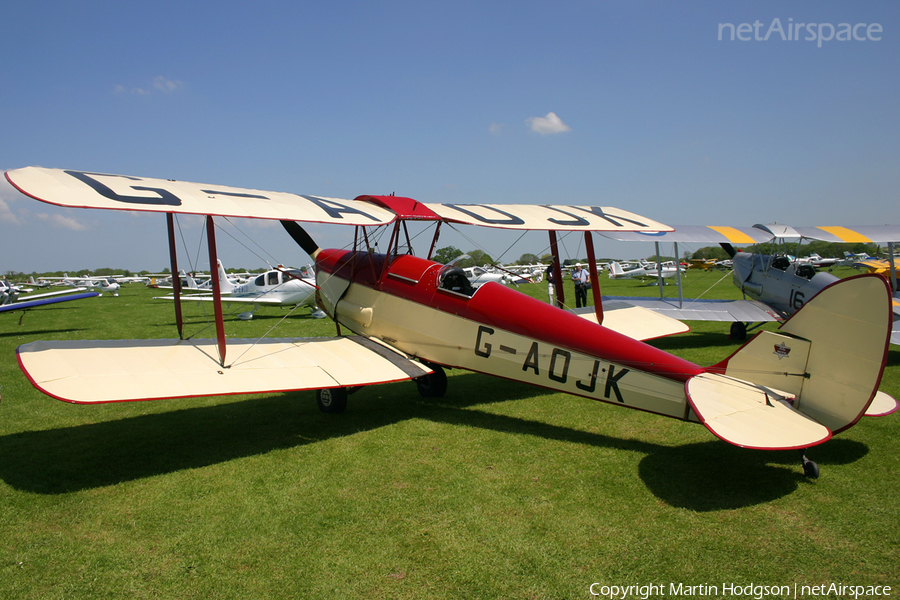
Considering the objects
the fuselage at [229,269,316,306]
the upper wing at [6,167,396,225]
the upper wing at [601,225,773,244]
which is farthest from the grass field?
the fuselage at [229,269,316,306]

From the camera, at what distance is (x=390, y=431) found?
535 cm

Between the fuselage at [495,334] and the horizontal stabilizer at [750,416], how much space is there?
41cm

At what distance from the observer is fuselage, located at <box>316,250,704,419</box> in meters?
4.42

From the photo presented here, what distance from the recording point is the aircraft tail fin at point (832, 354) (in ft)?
10.6

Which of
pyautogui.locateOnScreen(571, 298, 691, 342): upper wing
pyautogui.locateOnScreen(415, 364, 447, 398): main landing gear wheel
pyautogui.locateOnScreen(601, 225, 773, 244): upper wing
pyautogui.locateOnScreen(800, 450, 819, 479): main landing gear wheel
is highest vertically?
pyautogui.locateOnScreen(601, 225, 773, 244): upper wing

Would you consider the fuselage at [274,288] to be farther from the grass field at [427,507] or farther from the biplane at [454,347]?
the grass field at [427,507]

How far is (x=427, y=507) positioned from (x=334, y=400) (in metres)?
Answer: 2.57

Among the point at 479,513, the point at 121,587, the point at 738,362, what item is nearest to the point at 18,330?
the point at 121,587

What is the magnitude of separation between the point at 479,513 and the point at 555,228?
3.95 meters

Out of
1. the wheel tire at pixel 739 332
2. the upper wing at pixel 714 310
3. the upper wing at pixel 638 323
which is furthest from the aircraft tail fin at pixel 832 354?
the wheel tire at pixel 739 332

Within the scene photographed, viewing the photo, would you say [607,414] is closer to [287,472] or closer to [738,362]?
[738,362]

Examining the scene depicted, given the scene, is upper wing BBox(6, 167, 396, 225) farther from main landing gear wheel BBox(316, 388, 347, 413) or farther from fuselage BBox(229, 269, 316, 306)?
fuselage BBox(229, 269, 316, 306)

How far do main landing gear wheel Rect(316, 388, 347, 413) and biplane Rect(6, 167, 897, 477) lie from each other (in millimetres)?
23

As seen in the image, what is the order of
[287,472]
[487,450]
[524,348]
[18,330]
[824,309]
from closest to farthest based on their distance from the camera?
[824,309] < [287,472] < [487,450] < [524,348] < [18,330]
